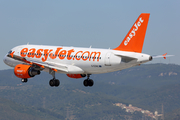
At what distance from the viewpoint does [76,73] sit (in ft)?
194

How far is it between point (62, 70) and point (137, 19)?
49.8ft

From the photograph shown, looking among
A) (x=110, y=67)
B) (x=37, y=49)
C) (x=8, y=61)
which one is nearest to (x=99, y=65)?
(x=110, y=67)

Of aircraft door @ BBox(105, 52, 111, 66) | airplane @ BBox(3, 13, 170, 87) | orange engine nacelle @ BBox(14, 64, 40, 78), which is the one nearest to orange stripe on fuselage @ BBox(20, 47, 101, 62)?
airplane @ BBox(3, 13, 170, 87)

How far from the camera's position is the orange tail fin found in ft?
178

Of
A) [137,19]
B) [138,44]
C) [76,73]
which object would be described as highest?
[137,19]

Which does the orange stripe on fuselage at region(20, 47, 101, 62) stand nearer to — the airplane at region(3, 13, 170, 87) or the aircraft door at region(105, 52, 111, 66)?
the airplane at region(3, 13, 170, 87)

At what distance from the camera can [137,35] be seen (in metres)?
54.8

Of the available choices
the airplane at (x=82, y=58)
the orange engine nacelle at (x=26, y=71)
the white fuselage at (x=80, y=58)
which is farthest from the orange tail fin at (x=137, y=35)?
the orange engine nacelle at (x=26, y=71)

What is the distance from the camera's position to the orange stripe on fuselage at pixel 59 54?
5772 centimetres

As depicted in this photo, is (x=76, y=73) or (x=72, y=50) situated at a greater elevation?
(x=72, y=50)

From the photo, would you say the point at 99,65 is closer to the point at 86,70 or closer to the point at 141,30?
the point at 86,70

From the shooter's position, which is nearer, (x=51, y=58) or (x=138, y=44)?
(x=138, y=44)

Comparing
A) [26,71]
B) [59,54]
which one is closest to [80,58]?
[59,54]

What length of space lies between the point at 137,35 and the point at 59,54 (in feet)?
48.0
